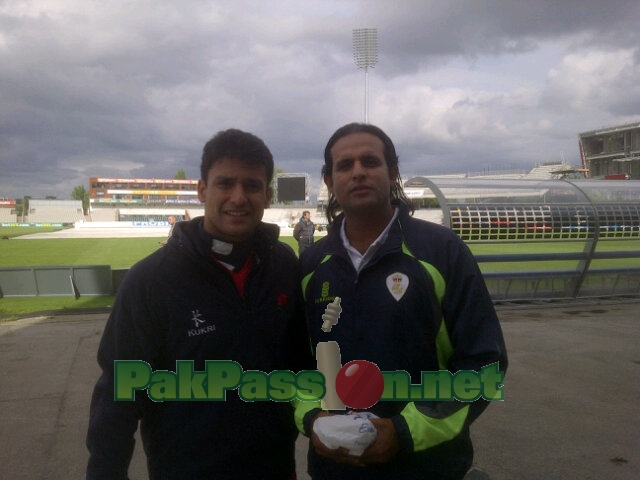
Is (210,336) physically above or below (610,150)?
below

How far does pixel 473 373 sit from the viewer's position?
1.79 metres

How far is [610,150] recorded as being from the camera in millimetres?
72250

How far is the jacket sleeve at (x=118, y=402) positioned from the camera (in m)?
1.88

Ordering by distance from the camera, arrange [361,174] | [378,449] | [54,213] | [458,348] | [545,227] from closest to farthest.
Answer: [378,449] < [458,348] < [361,174] < [545,227] < [54,213]

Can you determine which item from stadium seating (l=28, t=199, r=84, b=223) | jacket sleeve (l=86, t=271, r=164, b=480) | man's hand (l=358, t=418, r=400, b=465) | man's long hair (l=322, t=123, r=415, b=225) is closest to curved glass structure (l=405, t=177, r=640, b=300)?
man's long hair (l=322, t=123, r=415, b=225)

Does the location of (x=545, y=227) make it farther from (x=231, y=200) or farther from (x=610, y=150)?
(x=610, y=150)

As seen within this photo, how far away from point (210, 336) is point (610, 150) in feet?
267

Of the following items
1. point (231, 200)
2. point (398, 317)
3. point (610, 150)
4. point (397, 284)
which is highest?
point (610, 150)

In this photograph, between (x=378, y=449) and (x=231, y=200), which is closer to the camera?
(x=378, y=449)

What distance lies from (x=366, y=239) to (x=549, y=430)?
11.0 feet

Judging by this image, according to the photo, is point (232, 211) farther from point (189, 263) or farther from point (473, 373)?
point (473, 373)

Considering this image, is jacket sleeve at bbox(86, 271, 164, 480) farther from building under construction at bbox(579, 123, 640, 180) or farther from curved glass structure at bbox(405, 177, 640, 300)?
building under construction at bbox(579, 123, 640, 180)

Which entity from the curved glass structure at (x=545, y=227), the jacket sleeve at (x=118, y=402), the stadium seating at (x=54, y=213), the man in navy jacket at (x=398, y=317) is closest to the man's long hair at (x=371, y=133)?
the man in navy jacket at (x=398, y=317)

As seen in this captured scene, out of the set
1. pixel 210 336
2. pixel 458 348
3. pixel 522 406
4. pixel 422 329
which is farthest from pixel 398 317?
pixel 522 406
